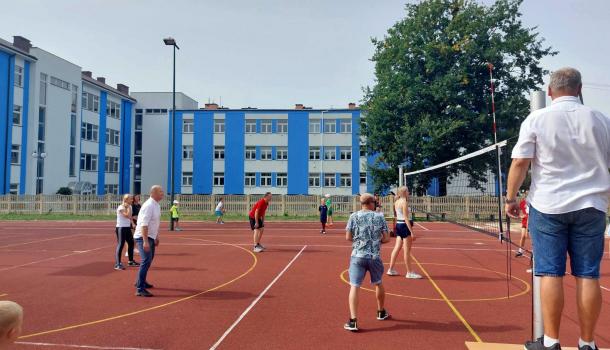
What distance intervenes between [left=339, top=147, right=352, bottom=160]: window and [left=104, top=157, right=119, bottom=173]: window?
26224 mm

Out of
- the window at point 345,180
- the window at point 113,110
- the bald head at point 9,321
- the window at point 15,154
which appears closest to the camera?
the bald head at point 9,321

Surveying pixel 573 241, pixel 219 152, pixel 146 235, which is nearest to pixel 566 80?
pixel 573 241

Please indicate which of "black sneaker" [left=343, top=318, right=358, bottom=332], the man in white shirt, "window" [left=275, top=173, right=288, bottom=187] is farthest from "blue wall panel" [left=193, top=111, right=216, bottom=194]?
"black sneaker" [left=343, top=318, right=358, bottom=332]

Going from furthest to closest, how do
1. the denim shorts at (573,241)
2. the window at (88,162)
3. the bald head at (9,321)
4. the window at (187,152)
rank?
1. the window at (187,152)
2. the window at (88,162)
3. the denim shorts at (573,241)
4. the bald head at (9,321)

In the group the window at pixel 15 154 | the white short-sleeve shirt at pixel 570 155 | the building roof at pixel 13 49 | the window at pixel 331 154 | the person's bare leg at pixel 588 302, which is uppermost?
the building roof at pixel 13 49

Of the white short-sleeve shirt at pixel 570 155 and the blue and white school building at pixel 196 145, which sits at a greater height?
the blue and white school building at pixel 196 145

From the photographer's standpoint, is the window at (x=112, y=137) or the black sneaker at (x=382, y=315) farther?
the window at (x=112, y=137)

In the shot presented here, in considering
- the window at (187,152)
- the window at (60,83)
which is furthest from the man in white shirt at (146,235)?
the window at (187,152)

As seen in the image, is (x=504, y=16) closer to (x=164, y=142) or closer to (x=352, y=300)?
(x=352, y=300)

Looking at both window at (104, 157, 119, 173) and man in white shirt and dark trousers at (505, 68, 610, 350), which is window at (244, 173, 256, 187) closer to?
window at (104, 157, 119, 173)

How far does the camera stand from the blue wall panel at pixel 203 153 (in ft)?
159

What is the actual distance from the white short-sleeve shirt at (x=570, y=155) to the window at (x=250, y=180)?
45.7 meters

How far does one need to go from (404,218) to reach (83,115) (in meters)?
43.4

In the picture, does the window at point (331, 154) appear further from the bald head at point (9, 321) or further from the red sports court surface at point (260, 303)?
the bald head at point (9, 321)
